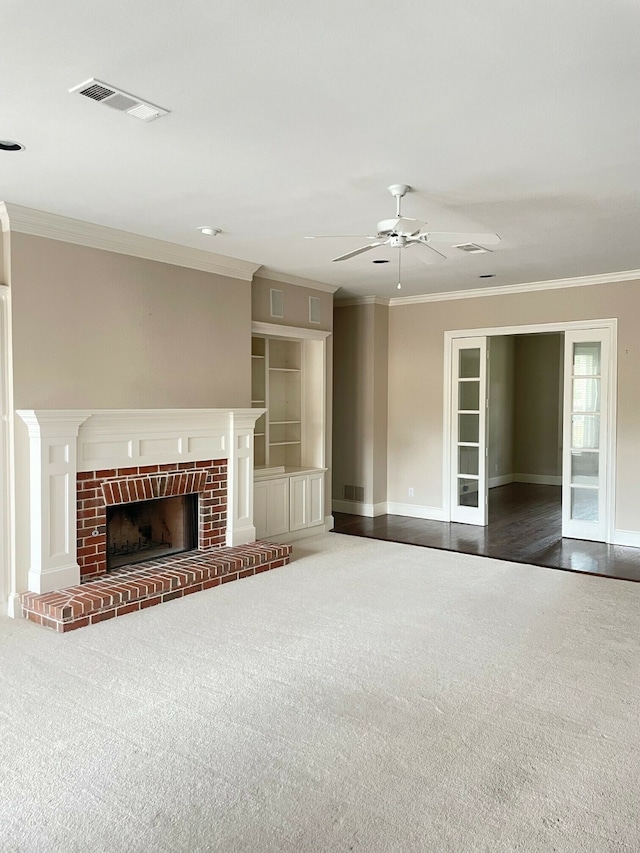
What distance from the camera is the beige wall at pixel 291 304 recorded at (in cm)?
649

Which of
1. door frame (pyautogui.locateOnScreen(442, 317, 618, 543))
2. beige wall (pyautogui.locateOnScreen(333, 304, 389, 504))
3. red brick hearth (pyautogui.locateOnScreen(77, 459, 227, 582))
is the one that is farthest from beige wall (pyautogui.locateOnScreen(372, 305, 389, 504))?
red brick hearth (pyautogui.locateOnScreen(77, 459, 227, 582))

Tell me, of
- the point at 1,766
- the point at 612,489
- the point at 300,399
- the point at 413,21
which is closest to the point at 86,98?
the point at 413,21

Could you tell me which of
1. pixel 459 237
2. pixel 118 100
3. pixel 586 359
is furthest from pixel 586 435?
pixel 118 100

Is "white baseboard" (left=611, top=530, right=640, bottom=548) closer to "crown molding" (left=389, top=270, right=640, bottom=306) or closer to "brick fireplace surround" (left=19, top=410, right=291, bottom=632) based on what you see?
"crown molding" (left=389, top=270, right=640, bottom=306)

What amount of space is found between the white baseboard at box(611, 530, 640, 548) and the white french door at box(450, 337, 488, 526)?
4.70ft

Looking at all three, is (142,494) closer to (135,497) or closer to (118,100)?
(135,497)

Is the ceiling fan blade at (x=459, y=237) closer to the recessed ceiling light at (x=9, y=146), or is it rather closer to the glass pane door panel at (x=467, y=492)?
the recessed ceiling light at (x=9, y=146)

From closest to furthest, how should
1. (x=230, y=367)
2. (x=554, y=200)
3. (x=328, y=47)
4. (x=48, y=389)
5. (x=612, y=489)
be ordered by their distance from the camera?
(x=328, y=47), (x=554, y=200), (x=48, y=389), (x=230, y=367), (x=612, y=489)

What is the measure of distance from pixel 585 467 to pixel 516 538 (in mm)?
1014

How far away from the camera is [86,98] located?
2783 millimetres

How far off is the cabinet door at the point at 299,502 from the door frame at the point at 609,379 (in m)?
1.84

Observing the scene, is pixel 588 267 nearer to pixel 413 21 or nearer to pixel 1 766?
pixel 413 21

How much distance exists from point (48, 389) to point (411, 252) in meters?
3.04

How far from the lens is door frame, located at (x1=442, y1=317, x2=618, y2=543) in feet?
21.8
